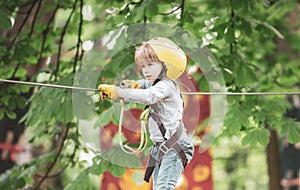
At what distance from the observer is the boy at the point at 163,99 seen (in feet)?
2.39

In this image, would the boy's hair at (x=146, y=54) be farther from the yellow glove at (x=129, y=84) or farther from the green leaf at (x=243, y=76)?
the green leaf at (x=243, y=76)

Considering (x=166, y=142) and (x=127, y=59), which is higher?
(x=166, y=142)

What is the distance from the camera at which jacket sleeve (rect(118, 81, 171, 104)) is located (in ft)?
2.36

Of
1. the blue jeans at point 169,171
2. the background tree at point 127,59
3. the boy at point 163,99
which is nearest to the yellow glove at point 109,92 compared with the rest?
the boy at point 163,99

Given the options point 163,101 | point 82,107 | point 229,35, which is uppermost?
point 163,101

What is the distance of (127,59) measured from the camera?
1547 mm

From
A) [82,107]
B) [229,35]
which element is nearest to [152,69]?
[82,107]

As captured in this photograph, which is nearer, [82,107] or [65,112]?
[82,107]

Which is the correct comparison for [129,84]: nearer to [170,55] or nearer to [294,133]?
[170,55]

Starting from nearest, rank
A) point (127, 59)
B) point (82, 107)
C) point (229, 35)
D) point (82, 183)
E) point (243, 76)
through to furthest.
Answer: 1. point (82, 107)
2. point (127, 59)
3. point (229, 35)
4. point (243, 76)
5. point (82, 183)

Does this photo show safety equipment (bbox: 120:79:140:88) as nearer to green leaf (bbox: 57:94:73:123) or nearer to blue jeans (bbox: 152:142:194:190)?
blue jeans (bbox: 152:142:194:190)

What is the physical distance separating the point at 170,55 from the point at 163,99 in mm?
62

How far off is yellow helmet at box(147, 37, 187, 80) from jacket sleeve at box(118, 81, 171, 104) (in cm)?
3

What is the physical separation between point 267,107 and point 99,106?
0.66 meters
